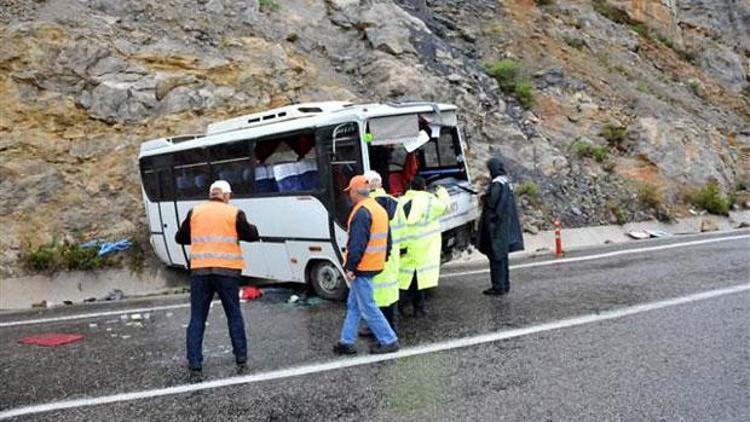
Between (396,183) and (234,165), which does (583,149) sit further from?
(234,165)

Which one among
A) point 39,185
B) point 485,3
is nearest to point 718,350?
point 39,185

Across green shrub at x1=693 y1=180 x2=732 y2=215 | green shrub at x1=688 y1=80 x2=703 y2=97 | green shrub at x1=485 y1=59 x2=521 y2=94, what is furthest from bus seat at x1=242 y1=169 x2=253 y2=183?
green shrub at x1=688 y1=80 x2=703 y2=97

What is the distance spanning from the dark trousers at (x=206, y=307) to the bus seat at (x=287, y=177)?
3.58m

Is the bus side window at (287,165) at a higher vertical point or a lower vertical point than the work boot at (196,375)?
higher

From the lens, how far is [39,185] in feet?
47.0

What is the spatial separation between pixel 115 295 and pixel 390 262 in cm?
771

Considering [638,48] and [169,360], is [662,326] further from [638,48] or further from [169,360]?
[638,48]

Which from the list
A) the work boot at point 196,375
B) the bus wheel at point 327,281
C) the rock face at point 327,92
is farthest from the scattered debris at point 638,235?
the work boot at point 196,375

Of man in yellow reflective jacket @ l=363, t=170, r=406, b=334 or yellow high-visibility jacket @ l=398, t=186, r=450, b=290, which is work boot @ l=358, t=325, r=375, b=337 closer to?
man in yellow reflective jacket @ l=363, t=170, r=406, b=334

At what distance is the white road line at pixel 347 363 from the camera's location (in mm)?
5816

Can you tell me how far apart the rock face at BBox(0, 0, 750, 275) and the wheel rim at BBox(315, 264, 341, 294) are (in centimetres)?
604

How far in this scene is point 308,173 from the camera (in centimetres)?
985

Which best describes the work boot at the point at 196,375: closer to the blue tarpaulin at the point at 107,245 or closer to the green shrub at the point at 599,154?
the blue tarpaulin at the point at 107,245

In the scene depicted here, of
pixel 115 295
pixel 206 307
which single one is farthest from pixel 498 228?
pixel 115 295
